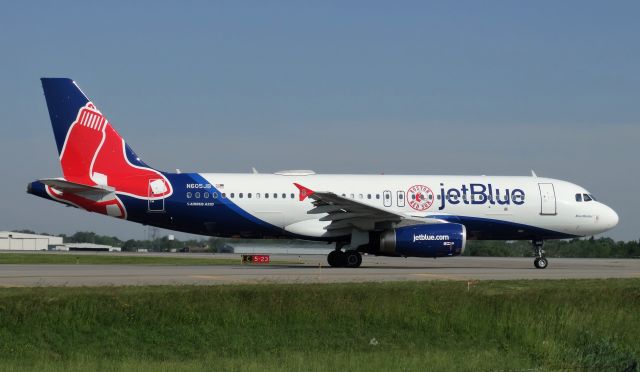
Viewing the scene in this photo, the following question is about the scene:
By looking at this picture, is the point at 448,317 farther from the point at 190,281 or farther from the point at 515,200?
the point at 515,200

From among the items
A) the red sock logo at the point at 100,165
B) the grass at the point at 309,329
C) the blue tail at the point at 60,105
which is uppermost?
the blue tail at the point at 60,105

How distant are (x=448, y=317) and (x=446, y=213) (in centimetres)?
Result: 1569

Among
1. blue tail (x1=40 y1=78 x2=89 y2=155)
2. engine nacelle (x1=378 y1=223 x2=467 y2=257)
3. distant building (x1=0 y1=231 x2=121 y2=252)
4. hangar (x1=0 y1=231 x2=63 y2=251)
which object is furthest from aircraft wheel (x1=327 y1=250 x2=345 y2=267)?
hangar (x1=0 y1=231 x2=63 y2=251)

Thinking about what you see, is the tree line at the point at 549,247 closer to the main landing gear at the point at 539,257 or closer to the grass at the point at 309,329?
the main landing gear at the point at 539,257

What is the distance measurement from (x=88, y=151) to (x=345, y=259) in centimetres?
1015

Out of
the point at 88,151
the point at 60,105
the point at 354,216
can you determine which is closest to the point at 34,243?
the point at 60,105

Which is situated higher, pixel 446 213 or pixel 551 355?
pixel 446 213

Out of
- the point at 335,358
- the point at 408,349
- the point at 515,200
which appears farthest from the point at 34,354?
the point at 515,200

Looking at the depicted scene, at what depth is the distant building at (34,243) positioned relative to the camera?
9806cm

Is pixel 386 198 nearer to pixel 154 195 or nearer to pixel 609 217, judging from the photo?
pixel 154 195

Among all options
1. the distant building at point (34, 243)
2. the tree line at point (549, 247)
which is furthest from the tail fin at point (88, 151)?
the distant building at point (34, 243)

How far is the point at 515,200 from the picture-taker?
113 feet

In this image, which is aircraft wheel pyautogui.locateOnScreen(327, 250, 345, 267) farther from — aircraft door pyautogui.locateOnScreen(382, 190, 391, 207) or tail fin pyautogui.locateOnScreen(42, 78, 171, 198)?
tail fin pyautogui.locateOnScreen(42, 78, 171, 198)

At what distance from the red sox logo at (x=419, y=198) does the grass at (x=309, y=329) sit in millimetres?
13319
